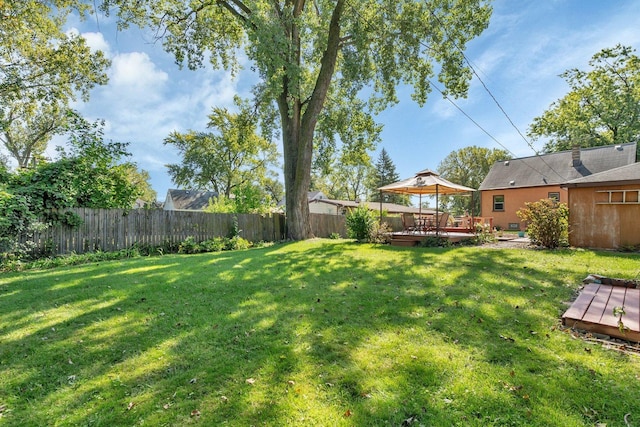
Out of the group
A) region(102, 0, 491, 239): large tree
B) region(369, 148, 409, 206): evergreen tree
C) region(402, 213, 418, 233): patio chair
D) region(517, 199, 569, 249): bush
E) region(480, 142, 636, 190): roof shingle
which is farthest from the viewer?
region(369, 148, 409, 206): evergreen tree

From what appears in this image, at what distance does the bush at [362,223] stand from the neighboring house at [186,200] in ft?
74.3

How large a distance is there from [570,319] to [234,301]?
435cm

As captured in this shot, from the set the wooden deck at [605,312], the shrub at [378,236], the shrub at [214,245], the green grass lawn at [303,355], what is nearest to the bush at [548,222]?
the green grass lawn at [303,355]

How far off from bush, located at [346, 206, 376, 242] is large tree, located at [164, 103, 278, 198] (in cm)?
1919

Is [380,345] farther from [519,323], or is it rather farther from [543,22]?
[543,22]

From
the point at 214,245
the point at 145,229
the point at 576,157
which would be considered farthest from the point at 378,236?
the point at 576,157

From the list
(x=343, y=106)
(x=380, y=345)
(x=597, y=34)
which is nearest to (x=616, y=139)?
(x=597, y=34)

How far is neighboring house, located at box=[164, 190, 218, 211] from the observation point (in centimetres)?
3134

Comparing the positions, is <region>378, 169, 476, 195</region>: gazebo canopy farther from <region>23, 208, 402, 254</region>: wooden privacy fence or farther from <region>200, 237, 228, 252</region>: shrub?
<region>200, 237, 228, 252</region>: shrub

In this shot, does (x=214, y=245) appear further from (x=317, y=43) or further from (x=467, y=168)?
(x=467, y=168)

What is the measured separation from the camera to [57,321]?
3701 mm

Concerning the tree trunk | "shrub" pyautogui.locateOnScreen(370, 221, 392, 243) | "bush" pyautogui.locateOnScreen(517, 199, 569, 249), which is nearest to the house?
"bush" pyautogui.locateOnScreen(517, 199, 569, 249)

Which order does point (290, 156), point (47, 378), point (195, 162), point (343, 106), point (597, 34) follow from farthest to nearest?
point (195, 162) < point (343, 106) < point (290, 156) < point (597, 34) < point (47, 378)

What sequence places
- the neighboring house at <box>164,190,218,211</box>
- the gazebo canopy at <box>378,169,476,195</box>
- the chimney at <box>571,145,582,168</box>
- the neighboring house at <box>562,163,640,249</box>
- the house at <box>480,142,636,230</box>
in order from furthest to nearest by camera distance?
the neighboring house at <box>164,190,218,211</box>, the chimney at <box>571,145,582,168</box>, the house at <box>480,142,636,230</box>, the gazebo canopy at <box>378,169,476,195</box>, the neighboring house at <box>562,163,640,249</box>
